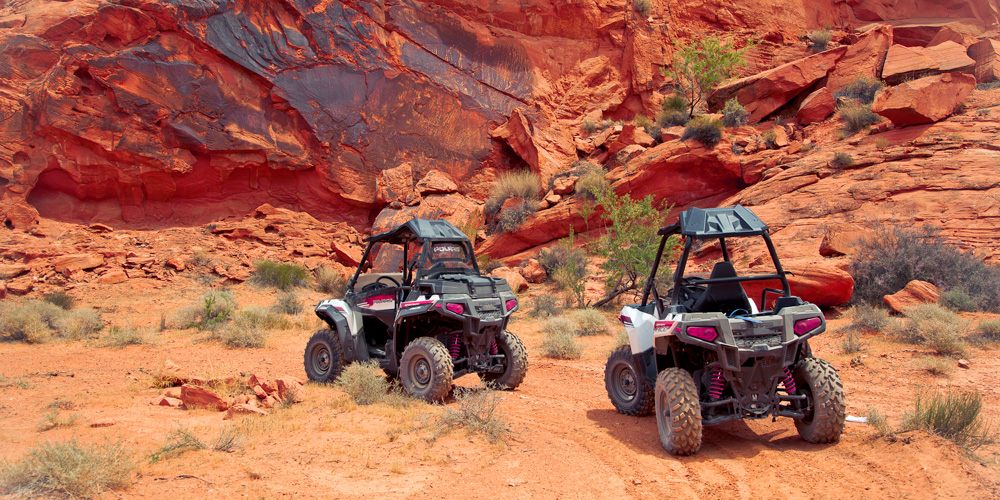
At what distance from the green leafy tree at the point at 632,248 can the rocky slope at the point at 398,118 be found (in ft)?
10.9

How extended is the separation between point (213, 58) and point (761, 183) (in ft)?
63.2

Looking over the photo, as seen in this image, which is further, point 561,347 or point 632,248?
point 632,248

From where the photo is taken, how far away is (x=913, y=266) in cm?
1077

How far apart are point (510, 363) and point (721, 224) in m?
3.19

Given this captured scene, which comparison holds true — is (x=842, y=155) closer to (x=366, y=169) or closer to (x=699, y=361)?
(x=699, y=361)

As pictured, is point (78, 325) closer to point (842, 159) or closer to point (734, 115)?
point (842, 159)

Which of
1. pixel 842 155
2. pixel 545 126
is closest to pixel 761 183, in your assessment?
pixel 842 155

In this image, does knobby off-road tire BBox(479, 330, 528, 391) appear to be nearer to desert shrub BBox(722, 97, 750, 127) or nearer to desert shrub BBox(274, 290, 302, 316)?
desert shrub BBox(274, 290, 302, 316)

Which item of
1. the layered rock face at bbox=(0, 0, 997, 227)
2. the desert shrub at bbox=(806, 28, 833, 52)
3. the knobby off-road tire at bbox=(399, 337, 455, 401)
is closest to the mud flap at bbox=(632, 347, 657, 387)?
the knobby off-road tire at bbox=(399, 337, 455, 401)

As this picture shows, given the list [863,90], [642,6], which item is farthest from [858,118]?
[642,6]

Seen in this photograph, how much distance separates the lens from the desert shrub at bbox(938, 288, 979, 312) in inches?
376

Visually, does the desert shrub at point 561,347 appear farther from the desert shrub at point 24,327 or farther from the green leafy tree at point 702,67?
the green leafy tree at point 702,67

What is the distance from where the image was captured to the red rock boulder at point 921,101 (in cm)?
1564

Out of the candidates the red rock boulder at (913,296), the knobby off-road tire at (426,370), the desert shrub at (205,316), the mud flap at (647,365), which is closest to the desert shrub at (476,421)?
the knobby off-road tire at (426,370)
